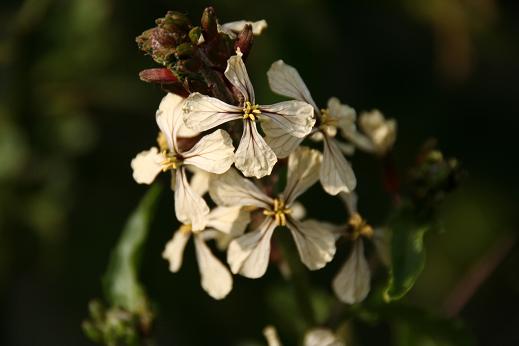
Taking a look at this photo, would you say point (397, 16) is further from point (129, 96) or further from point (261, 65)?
point (129, 96)

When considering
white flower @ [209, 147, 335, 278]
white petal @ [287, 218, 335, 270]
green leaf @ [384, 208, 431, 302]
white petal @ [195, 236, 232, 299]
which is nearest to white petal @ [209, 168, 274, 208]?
white flower @ [209, 147, 335, 278]

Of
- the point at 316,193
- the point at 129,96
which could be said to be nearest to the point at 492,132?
the point at 316,193

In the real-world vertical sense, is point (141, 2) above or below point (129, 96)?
above

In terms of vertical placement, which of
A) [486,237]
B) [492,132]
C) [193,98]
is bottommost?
[486,237]

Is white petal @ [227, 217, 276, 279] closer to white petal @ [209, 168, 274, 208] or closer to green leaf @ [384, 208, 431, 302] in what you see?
white petal @ [209, 168, 274, 208]

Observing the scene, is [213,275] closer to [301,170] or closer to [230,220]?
[230,220]

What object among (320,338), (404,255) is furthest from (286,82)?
(320,338)

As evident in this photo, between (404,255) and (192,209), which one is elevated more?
(192,209)
